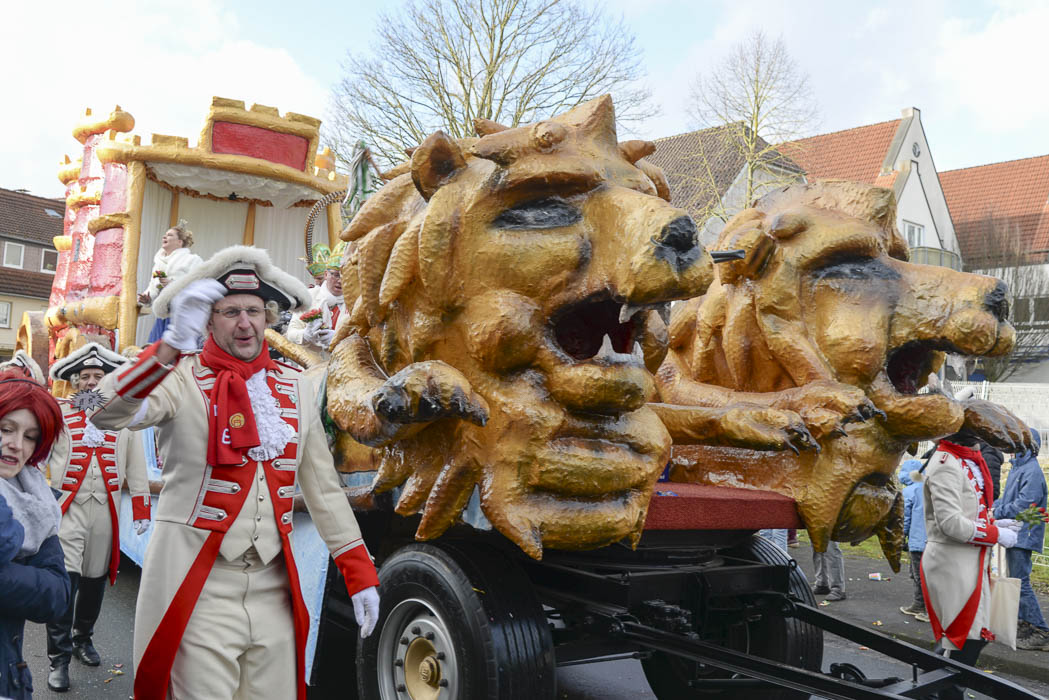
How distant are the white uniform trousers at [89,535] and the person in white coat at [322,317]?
1.53m

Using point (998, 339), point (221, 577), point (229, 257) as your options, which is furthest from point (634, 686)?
point (229, 257)

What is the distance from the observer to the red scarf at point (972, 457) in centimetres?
503

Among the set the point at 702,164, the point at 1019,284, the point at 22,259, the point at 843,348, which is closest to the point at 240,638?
the point at 843,348

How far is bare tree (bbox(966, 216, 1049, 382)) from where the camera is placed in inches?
1043

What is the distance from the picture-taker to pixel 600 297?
10.3ft

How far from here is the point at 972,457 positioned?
5090mm

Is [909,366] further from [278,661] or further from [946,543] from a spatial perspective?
[278,661]

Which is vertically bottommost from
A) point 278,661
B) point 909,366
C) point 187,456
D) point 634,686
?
point 634,686

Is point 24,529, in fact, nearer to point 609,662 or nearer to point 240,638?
point 240,638

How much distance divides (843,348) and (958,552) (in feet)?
6.01

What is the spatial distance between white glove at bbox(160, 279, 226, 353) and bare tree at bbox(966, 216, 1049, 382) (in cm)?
2720

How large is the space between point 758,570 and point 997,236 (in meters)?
28.3

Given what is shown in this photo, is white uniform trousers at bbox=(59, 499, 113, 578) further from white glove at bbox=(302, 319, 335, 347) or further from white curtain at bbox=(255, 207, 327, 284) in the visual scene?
white curtain at bbox=(255, 207, 327, 284)

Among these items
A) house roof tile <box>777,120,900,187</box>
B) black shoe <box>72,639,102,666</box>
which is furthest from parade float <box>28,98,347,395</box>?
house roof tile <box>777,120,900,187</box>
